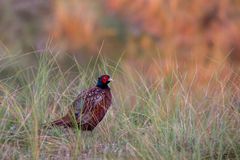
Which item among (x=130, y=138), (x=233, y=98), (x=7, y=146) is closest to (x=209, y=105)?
(x=233, y=98)

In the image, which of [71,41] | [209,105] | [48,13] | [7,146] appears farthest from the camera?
[48,13]

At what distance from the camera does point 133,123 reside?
5.61 m

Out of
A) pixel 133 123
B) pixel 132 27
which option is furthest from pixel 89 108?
pixel 132 27

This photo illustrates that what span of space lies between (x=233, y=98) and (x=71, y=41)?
7.39 meters

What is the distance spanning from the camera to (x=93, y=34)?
1320 cm

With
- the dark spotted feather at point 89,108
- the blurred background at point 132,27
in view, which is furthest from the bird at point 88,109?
the blurred background at point 132,27

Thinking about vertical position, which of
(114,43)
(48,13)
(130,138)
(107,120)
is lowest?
(130,138)

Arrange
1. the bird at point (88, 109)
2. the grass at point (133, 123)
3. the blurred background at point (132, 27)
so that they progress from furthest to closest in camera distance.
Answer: the blurred background at point (132, 27), the bird at point (88, 109), the grass at point (133, 123)

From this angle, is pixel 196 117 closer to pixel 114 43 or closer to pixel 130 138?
pixel 130 138

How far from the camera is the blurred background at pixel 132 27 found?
1255 cm

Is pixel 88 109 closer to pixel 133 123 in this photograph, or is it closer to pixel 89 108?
pixel 89 108

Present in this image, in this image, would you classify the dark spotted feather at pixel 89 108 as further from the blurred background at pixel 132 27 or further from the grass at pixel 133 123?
the blurred background at pixel 132 27

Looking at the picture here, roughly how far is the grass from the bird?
0.07m

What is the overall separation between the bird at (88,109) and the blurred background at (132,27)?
19.9 feet
